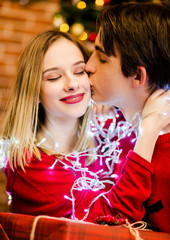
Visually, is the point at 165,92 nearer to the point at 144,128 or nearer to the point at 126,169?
the point at 144,128

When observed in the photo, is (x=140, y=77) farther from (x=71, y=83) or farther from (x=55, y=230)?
(x=55, y=230)

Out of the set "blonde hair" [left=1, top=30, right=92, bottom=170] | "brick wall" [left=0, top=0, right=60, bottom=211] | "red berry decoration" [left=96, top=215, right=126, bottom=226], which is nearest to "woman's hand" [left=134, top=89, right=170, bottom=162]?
"red berry decoration" [left=96, top=215, right=126, bottom=226]

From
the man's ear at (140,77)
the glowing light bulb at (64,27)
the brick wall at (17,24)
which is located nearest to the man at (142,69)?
the man's ear at (140,77)

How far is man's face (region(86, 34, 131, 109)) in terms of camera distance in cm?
126

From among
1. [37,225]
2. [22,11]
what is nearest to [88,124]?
[37,225]

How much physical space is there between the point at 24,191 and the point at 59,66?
58 cm

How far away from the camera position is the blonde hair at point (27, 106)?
134 centimetres

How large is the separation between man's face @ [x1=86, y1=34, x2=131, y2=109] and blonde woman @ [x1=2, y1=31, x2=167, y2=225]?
8 centimetres

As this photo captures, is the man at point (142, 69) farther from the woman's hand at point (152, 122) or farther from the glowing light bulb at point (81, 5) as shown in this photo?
the glowing light bulb at point (81, 5)

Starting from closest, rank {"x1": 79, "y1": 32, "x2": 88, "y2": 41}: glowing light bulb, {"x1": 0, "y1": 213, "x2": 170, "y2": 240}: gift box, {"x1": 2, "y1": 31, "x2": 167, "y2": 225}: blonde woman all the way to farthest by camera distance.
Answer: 1. {"x1": 0, "y1": 213, "x2": 170, "y2": 240}: gift box
2. {"x1": 2, "y1": 31, "x2": 167, "y2": 225}: blonde woman
3. {"x1": 79, "y1": 32, "x2": 88, "y2": 41}: glowing light bulb

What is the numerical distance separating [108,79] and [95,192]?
19.7 inches

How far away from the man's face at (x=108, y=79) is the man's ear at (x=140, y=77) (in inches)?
1.2

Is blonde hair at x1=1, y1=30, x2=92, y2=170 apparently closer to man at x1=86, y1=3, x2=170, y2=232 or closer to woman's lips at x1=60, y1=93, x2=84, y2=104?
woman's lips at x1=60, y1=93, x2=84, y2=104

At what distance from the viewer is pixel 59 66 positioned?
133 centimetres
